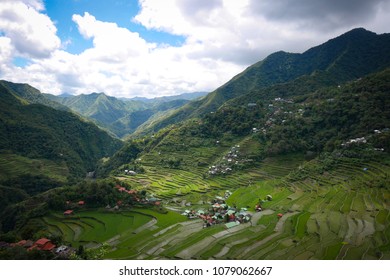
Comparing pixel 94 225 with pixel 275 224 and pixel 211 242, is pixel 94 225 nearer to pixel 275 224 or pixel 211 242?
pixel 211 242

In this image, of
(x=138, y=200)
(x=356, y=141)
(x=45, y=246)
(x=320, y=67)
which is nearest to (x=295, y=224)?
(x=138, y=200)

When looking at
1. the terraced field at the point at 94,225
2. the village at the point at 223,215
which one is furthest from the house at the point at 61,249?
the village at the point at 223,215

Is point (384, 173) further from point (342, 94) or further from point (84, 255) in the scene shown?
point (342, 94)

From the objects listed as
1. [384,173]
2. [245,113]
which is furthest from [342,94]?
[384,173]

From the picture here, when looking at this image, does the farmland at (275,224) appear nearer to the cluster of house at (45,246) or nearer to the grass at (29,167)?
the cluster of house at (45,246)

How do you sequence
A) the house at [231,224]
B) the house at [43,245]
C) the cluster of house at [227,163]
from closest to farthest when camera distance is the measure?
1. the house at [43,245]
2. the house at [231,224]
3. the cluster of house at [227,163]
